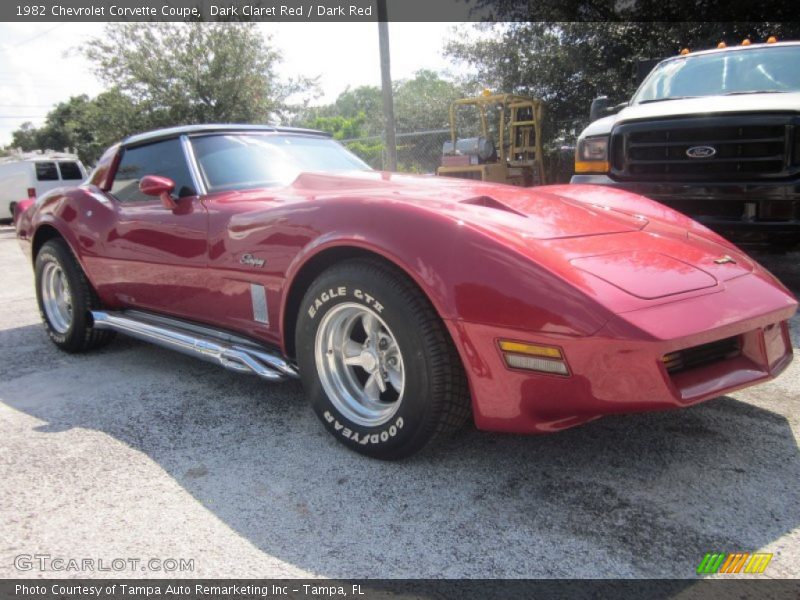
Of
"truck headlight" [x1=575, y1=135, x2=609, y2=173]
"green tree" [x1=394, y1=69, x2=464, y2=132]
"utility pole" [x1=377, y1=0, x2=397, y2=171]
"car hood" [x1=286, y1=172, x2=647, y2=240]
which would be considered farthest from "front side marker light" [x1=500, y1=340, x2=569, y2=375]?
"green tree" [x1=394, y1=69, x2=464, y2=132]

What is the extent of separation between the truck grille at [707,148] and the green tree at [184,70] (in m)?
17.8

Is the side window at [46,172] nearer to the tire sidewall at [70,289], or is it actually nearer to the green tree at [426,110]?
the green tree at [426,110]

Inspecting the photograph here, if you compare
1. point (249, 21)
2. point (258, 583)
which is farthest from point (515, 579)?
point (249, 21)

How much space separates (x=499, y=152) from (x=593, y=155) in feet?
20.0

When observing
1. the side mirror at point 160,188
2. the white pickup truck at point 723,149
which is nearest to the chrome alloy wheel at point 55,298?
the side mirror at point 160,188

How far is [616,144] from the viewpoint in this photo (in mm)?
4805

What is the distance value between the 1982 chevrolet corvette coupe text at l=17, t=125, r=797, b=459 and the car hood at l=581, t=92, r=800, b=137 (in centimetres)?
167

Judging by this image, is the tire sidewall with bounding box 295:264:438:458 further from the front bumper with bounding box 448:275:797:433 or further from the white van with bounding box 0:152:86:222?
the white van with bounding box 0:152:86:222

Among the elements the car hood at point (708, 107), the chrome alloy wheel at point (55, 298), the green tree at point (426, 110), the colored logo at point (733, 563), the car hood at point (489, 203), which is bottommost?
the colored logo at point (733, 563)

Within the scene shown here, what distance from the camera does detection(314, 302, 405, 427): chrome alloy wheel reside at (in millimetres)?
2340

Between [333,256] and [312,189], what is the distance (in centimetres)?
65

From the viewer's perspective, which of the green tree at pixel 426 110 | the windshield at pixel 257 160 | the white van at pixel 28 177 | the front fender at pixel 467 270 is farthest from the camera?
the green tree at pixel 426 110

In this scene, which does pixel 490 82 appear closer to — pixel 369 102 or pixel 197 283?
pixel 197 283

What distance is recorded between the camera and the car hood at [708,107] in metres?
4.21
